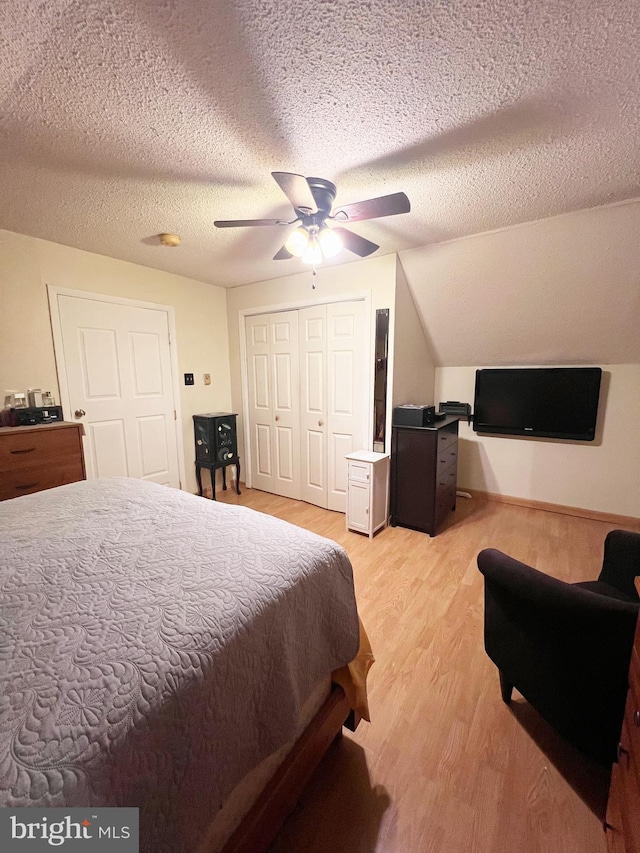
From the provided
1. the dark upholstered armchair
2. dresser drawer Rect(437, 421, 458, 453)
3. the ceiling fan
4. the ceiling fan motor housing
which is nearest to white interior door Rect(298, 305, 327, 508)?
dresser drawer Rect(437, 421, 458, 453)

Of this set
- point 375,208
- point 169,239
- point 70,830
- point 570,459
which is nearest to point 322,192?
point 375,208

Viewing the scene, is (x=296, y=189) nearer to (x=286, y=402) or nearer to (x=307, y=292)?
(x=307, y=292)

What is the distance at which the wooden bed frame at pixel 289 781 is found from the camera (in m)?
0.89

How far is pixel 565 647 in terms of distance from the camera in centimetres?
111

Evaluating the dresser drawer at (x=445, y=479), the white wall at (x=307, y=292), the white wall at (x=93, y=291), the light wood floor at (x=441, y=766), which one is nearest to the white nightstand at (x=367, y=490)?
the white wall at (x=307, y=292)

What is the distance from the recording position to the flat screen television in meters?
3.06

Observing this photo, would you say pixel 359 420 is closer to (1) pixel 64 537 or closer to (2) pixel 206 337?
(2) pixel 206 337

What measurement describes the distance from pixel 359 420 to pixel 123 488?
1.97m

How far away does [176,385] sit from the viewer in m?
3.44

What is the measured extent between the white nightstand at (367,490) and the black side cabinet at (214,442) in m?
1.49

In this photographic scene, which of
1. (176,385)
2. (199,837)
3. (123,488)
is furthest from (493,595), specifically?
(176,385)

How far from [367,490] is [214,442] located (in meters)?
1.73

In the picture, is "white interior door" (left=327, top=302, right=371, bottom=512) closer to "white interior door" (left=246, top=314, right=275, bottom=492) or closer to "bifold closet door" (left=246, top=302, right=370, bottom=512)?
"bifold closet door" (left=246, top=302, right=370, bottom=512)

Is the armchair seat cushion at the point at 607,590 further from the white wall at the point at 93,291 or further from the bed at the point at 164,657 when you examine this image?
the white wall at the point at 93,291
